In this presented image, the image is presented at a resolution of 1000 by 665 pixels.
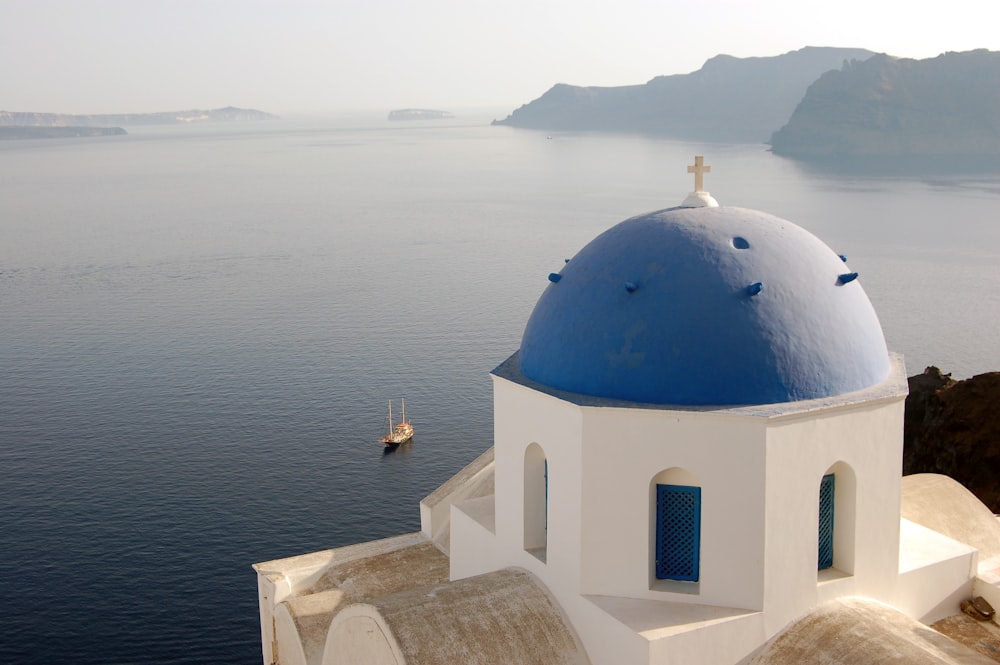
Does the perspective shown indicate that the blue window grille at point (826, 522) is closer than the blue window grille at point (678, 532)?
No

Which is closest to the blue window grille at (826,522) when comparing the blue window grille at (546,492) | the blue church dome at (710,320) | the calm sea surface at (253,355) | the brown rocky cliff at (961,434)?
the blue church dome at (710,320)

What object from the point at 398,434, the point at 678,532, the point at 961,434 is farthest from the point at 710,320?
the point at 398,434

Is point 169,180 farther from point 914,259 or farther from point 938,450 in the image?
point 938,450

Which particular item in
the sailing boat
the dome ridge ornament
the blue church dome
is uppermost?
the dome ridge ornament

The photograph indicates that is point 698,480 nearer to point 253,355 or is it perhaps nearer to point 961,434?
point 961,434

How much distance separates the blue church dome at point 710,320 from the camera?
11.7 meters

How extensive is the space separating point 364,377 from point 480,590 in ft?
129

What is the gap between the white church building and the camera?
1142 cm

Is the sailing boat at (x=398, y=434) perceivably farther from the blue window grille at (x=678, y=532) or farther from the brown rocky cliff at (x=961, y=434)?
the blue window grille at (x=678, y=532)

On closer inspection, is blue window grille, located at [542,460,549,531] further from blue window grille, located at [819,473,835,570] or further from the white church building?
blue window grille, located at [819,473,835,570]

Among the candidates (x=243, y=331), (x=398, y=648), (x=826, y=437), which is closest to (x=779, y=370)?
(x=826, y=437)

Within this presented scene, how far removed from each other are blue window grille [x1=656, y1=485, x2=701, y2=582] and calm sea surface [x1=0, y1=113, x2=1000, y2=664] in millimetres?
19186

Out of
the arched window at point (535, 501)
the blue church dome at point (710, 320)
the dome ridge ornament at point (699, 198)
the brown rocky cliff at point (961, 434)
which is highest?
the dome ridge ornament at point (699, 198)

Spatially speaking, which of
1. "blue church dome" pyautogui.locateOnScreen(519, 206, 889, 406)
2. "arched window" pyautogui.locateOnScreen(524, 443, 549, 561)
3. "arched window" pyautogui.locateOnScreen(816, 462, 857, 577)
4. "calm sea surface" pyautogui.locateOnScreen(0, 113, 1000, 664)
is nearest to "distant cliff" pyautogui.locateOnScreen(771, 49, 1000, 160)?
"calm sea surface" pyautogui.locateOnScreen(0, 113, 1000, 664)
